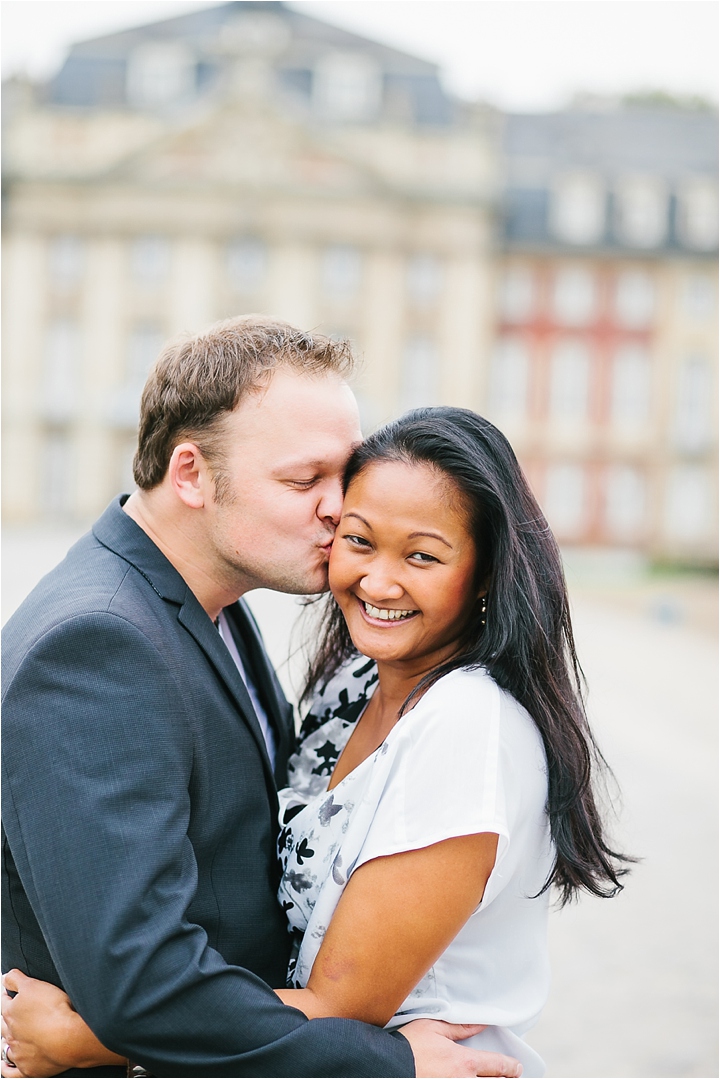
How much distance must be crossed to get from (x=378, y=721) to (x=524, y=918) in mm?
481

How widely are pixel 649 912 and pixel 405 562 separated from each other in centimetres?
469

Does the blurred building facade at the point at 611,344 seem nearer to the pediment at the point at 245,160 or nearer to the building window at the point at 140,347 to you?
the pediment at the point at 245,160

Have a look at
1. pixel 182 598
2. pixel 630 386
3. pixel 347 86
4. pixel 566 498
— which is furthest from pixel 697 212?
pixel 182 598

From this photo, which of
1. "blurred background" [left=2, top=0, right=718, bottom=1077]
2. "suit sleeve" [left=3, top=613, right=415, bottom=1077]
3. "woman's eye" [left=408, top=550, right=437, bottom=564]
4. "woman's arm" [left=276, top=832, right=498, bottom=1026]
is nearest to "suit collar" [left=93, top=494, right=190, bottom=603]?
"suit sleeve" [left=3, top=613, right=415, bottom=1077]

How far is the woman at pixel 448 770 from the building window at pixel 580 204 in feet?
117

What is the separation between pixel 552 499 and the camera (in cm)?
3619

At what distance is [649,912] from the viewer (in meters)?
6.11

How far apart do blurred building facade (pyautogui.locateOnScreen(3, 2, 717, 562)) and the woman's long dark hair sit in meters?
33.7

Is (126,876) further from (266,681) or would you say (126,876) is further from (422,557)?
(266,681)

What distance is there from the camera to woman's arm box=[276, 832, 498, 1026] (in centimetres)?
185

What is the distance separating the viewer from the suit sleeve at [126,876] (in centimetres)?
177

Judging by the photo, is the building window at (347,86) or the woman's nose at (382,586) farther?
the building window at (347,86)

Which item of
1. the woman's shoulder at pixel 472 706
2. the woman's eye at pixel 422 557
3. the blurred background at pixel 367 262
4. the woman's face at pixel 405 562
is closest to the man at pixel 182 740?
the woman's face at pixel 405 562

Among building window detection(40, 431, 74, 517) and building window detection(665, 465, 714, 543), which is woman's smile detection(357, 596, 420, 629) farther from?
building window detection(40, 431, 74, 517)
